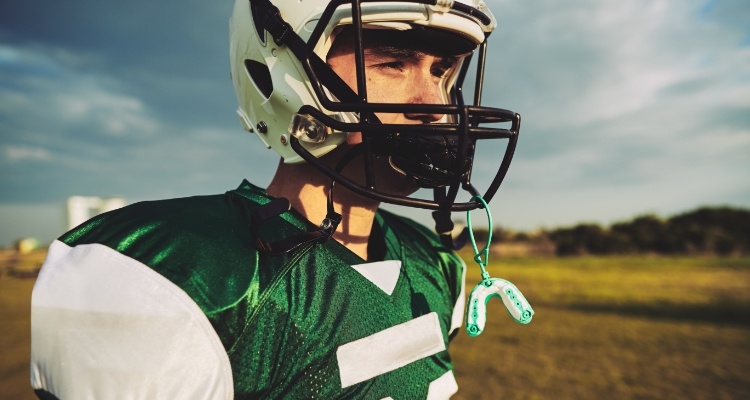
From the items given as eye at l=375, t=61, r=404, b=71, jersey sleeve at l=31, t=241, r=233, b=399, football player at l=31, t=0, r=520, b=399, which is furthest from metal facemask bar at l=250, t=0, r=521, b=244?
jersey sleeve at l=31, t=241, r=233, b=399

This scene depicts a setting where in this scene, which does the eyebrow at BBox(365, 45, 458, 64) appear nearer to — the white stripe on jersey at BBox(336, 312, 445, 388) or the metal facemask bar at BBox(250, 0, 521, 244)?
the metal facemask bar at BBox(250, 0, 521, 244)

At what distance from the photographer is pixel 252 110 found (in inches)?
55.1

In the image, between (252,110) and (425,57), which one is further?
(252,110)

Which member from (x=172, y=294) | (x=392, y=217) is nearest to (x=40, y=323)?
(x=172, y=294)

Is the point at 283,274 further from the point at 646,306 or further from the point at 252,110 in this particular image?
the point at 646,306

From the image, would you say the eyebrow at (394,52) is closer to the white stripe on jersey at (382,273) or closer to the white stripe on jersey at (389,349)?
the white stripe on jersey at (382,273)

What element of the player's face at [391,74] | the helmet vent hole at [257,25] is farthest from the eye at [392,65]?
the helmet vent hole at [257,25]

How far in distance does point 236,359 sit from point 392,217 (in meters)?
0.92

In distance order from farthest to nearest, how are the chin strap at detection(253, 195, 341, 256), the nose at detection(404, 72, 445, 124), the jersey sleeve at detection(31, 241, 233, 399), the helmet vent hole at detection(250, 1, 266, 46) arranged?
1. the helmet vent hole at detection(250, 1, 266, 46)
2. the nose at detection(404, 72, 445, 124)
3. the chin strap at detection(253, 195, 341, 256)
4. the jersey sleeve at detection(31, 241, 233, 399)

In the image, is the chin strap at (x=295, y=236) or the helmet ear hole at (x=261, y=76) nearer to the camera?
the chin strap at (x=295, y=236)

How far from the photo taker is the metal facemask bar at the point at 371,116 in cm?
106

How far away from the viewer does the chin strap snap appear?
1078mm

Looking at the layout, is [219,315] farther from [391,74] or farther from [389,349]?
[391,74]

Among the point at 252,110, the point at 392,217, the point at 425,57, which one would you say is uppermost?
the point at 425,57
